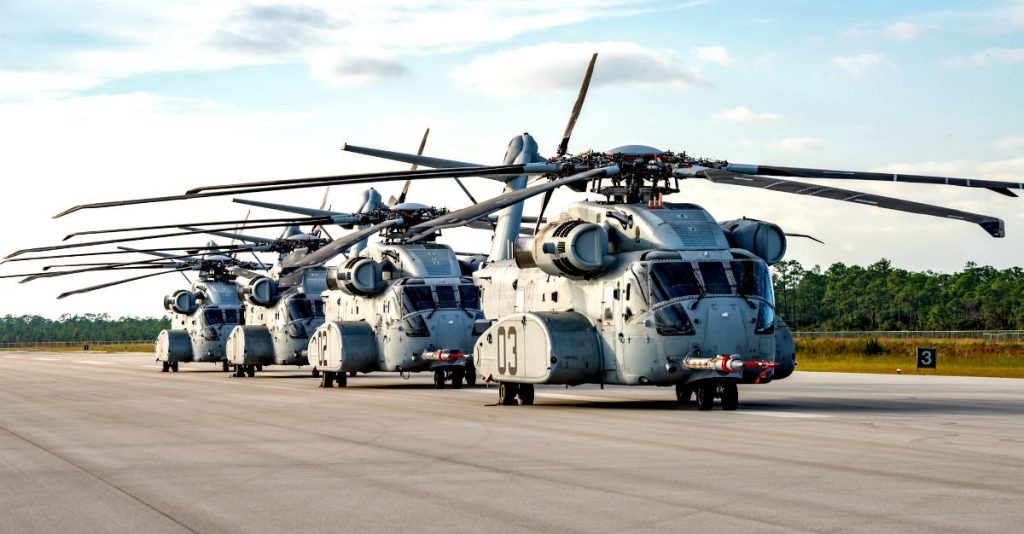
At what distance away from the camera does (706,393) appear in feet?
74.9

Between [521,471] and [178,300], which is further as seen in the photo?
[178,300]

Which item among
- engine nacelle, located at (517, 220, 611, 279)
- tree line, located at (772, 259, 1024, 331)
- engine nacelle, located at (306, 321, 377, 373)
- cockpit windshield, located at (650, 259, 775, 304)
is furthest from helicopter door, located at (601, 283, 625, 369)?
tree line, located at (772, 259, 1024, 331)

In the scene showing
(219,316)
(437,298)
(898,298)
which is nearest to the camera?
(437,298)

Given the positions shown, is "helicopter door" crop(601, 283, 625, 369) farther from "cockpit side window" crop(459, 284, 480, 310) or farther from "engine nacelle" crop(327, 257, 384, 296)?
"engine nacelle" crop(327, 257, 384, 296)

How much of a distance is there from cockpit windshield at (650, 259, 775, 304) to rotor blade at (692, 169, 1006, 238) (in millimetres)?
1745

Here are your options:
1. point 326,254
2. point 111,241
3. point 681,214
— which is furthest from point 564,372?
point 111,241

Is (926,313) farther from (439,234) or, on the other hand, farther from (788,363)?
(788,363)

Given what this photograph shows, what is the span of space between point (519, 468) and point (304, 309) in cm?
3389

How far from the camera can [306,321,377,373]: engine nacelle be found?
36.1 m

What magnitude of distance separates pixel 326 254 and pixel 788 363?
9.90 meters

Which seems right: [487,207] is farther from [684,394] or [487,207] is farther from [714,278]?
[684,394]

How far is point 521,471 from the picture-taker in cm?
1301

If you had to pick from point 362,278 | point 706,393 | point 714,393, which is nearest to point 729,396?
point 714,393

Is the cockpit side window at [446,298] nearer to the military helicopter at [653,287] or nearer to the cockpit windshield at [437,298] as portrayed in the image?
the cockpit windshield at [437,298]
